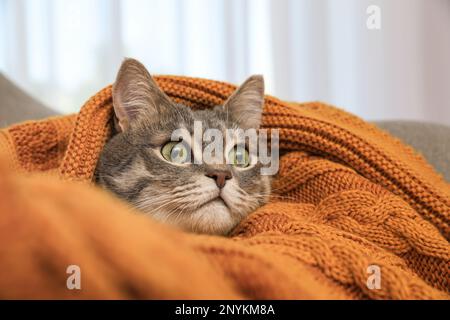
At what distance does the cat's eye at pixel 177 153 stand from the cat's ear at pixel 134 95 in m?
0.11


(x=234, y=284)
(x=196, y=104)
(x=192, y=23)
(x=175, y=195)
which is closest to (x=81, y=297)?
(x=234, y=284)

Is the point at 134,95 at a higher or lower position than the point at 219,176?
higher

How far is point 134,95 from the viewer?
0.99 metres

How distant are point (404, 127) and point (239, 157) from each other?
2.84 ft

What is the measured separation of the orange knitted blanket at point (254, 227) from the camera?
325 mm

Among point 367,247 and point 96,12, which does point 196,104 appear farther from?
point 96,12

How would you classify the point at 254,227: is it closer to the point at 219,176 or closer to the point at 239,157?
the point at 219,176

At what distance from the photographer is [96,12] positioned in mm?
2635

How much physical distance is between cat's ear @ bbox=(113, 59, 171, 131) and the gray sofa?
0.80 metres

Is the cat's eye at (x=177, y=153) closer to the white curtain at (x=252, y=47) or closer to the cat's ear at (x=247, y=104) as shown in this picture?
the cat's ear at (x=247, y=104)

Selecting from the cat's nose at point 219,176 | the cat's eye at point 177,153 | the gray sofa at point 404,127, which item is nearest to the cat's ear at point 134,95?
the cat's eye at point 177,153

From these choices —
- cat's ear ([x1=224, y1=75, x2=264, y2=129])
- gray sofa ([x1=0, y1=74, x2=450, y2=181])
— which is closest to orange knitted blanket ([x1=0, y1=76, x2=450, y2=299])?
cat's ear ([x1=224, y1=75, x2=264, y2=129])

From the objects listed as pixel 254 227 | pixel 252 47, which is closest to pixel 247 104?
pixel 254 227
